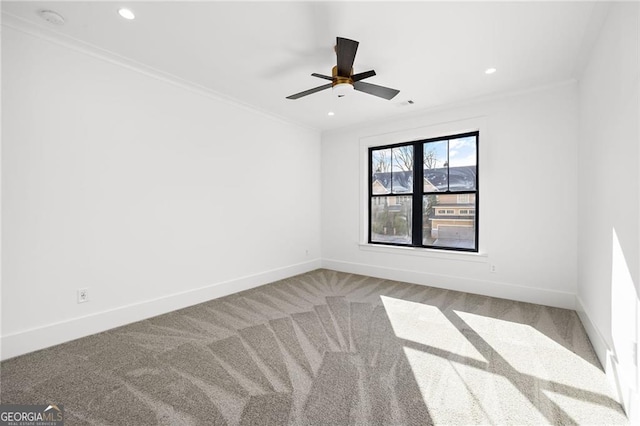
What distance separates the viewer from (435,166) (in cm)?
436

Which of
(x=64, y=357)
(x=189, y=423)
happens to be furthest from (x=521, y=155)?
(x=64, y=357)

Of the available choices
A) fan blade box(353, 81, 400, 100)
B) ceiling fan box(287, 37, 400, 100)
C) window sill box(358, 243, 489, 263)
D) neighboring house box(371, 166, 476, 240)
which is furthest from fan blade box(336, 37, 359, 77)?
window sill box(358, 243, 489, 263)

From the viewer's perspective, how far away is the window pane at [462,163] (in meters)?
4.04

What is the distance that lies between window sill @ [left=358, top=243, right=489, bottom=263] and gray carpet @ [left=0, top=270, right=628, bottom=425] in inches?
32.3

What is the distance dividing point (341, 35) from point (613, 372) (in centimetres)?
318

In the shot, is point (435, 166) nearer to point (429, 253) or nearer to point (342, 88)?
point (429, 253)

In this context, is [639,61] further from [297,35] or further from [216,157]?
[216,157]

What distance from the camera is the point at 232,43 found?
2.54m

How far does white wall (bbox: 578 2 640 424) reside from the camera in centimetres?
163

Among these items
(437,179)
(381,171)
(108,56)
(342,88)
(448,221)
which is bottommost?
(448,221)

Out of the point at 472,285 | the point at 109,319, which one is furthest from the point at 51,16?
the point at 472,285

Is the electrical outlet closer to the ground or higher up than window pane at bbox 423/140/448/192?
closer to the ground

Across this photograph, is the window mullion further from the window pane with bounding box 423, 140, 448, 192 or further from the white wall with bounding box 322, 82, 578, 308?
the white wall with bounding box 322, 82, 578, 308

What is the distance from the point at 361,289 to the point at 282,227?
5.35 feet
